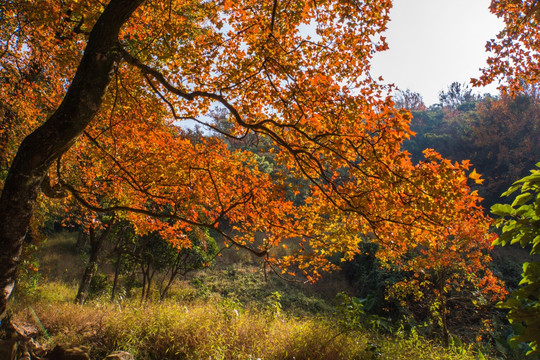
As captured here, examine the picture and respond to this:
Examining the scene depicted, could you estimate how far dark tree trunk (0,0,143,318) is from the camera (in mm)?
2674

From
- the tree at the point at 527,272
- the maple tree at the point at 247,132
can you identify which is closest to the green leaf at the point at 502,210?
the tree at the point at 527,272

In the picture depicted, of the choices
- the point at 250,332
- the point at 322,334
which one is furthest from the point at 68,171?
the point at 322,334

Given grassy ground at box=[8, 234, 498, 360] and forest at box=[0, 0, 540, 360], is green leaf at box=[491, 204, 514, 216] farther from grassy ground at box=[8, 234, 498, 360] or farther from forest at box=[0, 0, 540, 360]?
grassy ground at box=[8, 234, 498, 360]

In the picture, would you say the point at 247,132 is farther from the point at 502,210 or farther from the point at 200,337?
the point at 200,337

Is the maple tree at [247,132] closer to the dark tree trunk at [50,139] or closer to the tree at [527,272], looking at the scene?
the dark tree trunk at [50,139]

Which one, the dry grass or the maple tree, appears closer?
the maple tree

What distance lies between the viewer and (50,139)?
2.79 metres

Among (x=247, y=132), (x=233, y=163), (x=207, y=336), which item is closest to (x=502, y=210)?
(x=247, y=132)

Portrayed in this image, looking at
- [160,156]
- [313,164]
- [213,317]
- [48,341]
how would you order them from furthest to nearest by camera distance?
[213,317] < [48,341] < [160,156] < [313,164]

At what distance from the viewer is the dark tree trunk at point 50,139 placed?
8.77 ft

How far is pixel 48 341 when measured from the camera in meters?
5.30

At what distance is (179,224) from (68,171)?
9.22 ft

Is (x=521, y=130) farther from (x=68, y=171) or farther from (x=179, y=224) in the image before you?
(x=68, y=171)

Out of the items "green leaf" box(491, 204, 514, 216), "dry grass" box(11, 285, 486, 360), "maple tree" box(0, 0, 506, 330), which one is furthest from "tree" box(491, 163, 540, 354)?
"dry grass" box(11, 285, 486, 360)
